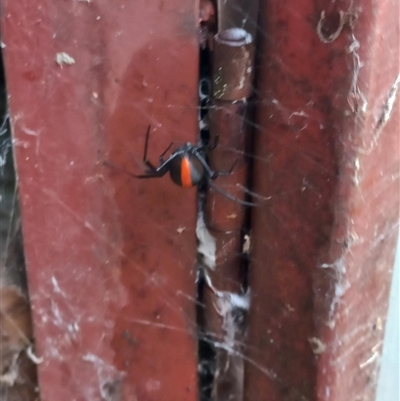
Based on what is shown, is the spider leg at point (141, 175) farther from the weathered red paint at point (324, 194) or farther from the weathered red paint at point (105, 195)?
the weathered red paint at point (324, 194)

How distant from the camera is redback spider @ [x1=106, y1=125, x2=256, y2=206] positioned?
49 centimetres

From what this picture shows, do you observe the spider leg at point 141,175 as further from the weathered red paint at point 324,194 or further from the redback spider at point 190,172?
the weathered red paint at point 324,194

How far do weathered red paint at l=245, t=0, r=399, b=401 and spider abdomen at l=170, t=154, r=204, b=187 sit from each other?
0.07 meters

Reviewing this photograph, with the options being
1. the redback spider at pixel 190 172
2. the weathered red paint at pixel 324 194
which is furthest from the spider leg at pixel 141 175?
the weathered red paint at pixel 324 194

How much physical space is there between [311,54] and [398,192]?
0.18 m

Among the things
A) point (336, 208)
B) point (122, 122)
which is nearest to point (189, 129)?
point (122, 122)

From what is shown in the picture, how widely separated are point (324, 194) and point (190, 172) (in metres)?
0.13

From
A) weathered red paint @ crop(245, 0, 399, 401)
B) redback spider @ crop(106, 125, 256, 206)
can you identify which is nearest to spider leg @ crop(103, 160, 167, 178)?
redback spider @ crop(106, 125, 256, 206)

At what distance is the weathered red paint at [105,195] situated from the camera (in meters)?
0.49

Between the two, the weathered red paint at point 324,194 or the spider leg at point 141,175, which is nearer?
the weathered red paint at point 324,194

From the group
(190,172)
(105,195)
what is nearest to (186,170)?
(190,172)

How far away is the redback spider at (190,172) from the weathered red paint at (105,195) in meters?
0.01

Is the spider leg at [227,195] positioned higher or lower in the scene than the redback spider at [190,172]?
lower

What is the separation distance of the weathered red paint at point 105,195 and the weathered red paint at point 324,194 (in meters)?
0.09
